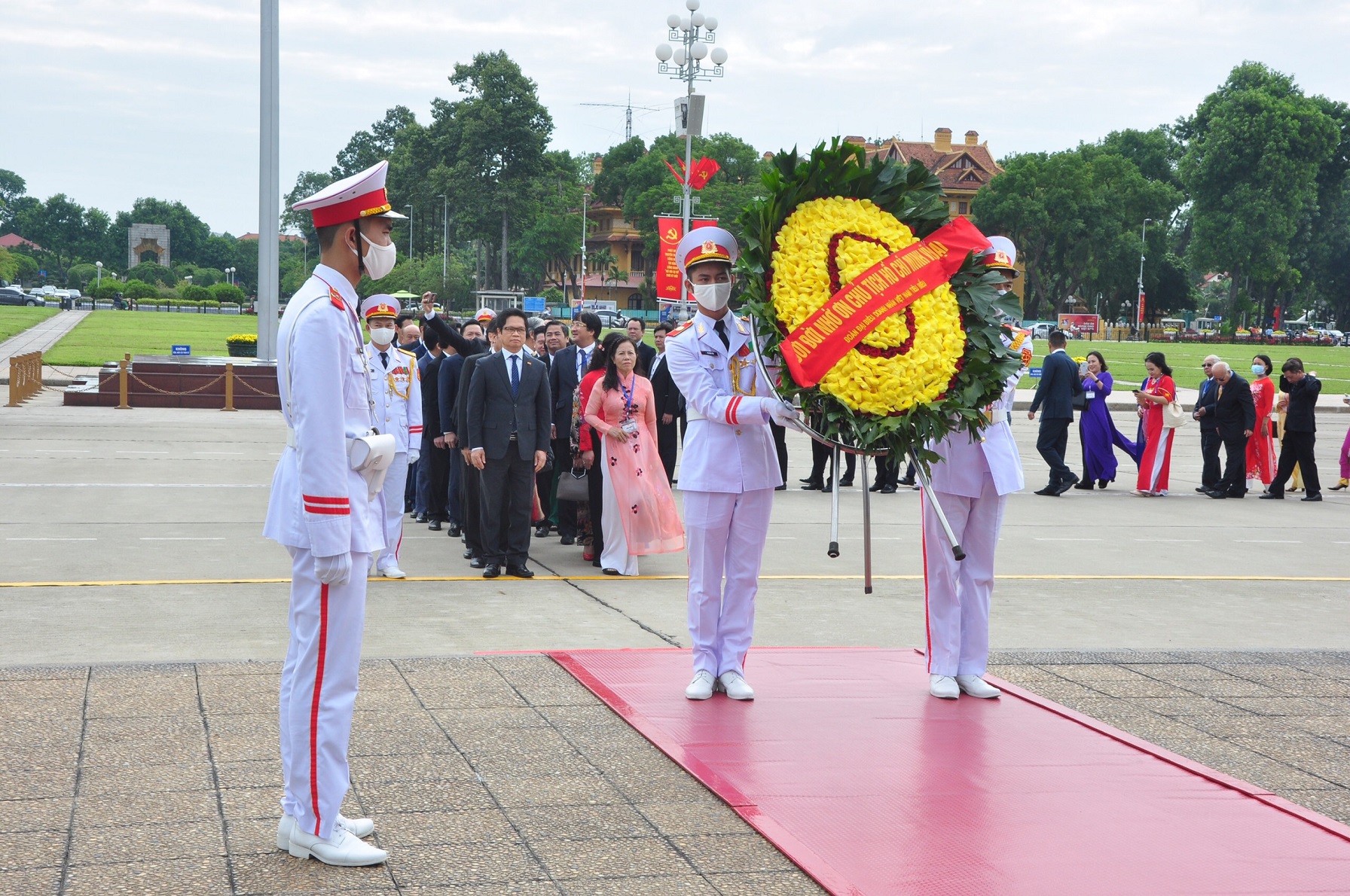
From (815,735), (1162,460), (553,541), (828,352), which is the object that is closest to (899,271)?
(828,352)

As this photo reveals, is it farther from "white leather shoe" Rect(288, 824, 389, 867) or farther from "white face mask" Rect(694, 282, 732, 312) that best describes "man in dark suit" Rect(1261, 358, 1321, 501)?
"white leather shoe" Rect(288, 824, 389, 867)

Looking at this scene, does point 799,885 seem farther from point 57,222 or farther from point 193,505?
point 57,222

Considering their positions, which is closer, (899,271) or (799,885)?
(799,885)

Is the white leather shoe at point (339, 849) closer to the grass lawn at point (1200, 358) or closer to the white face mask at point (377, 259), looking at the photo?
the white face mask at point (377, 259)

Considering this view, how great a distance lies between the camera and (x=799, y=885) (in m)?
3.93

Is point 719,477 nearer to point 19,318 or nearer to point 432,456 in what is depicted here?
point 432,456

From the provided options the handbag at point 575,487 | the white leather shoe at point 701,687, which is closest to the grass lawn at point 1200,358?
the handbag at point 575,487

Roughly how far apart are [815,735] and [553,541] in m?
6.42

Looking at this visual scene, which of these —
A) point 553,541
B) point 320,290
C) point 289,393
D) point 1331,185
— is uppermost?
point 1331,185

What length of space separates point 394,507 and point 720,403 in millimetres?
4536

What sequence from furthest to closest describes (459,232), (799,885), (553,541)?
(459,232)
(553,541)
(799,885)

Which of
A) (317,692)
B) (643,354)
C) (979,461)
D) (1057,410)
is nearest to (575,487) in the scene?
(643,354)

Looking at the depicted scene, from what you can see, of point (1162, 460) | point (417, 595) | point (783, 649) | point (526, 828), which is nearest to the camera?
point (526, 828)

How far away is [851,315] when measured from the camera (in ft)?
17.6
